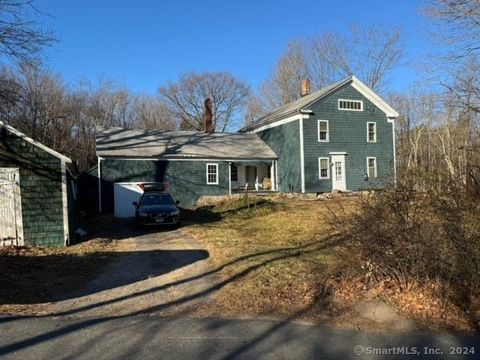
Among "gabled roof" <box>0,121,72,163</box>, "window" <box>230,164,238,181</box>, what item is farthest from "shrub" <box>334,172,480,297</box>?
"window" <box>230,164,238,181</box>

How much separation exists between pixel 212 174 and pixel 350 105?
10511mm

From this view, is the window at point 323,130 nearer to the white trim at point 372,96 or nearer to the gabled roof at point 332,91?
the gabled roof at point 332,91

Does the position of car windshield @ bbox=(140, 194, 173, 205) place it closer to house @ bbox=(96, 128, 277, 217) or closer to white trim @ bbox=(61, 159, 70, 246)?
white trim @ bbox=(61, 159, 70, 246)

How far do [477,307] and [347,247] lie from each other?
2.17 m

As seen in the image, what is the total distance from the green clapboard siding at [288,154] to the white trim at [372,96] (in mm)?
5121

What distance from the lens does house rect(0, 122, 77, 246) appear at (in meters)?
14.1

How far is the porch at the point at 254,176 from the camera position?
102 ft

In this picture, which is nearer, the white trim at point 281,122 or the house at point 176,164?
the house at point 176,164

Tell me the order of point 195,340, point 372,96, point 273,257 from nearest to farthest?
point 195,340, point 273,257, point 372,96

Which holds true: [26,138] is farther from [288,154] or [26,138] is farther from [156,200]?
[288,154]

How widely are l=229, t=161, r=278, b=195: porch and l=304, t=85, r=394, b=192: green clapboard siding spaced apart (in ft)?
10.6

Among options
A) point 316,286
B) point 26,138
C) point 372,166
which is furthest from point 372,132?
point 316,286

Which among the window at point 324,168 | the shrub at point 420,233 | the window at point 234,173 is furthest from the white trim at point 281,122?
the shrub at point 420,233

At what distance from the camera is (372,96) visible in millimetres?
31297
